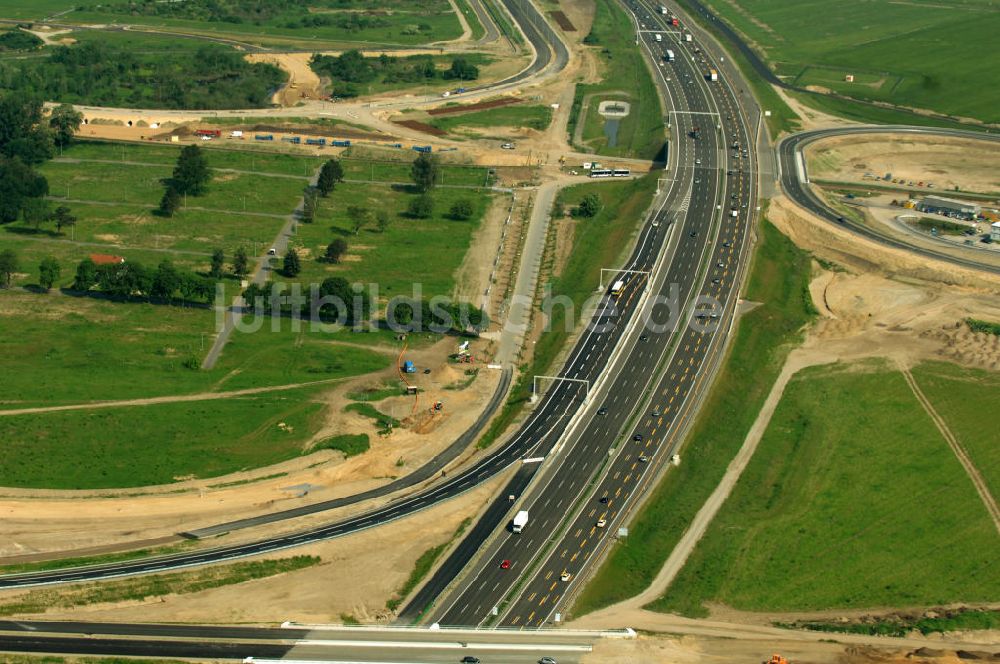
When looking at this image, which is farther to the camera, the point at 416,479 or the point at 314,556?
the point at 416,479

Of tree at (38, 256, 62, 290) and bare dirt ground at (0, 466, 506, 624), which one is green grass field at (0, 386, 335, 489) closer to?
bare dirt ground at (0, 466, 506, 624)

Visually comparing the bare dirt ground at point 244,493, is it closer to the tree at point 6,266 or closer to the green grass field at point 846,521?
the green grass field at point 846,521

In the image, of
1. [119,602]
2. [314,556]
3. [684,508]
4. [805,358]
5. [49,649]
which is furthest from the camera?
[805,358]

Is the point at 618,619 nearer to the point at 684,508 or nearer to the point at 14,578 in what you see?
the point at 684,508

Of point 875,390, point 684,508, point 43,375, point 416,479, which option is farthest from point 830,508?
point 43,375

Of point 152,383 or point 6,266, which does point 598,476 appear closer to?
point 152,383

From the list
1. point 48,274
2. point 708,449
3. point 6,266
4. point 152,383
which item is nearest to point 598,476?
point 708,449

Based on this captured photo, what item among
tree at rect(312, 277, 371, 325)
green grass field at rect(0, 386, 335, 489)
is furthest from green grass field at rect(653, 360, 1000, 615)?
tree at rect(312, 277, 371, 325)
